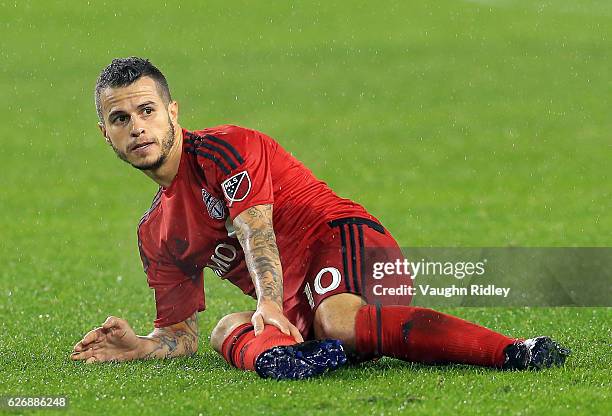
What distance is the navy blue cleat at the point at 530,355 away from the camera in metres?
6.43

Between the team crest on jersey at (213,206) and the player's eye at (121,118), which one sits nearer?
the player's eye at (121,118)

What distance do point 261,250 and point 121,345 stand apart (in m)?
1.21

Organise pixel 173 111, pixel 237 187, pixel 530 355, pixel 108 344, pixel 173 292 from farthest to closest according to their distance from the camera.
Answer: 1. pixel 173 292
2. pixel 108 344
3. pixel 173 111
4. pixel 237 187
5. pixel 530 355

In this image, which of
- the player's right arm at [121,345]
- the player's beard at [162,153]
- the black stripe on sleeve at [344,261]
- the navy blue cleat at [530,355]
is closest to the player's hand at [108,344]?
the player's right arm at [121,345]

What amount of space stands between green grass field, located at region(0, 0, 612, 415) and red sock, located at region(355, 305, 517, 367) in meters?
0.10

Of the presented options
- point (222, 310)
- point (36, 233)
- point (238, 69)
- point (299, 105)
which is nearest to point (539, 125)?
point (299, 105)

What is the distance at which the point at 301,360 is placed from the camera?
246 inches

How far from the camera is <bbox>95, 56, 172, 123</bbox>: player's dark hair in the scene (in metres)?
6.97

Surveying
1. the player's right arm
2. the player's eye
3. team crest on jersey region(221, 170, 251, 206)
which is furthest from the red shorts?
the player's eye

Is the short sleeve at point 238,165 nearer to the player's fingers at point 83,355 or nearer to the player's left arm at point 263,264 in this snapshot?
the player's left arm at point 263,264

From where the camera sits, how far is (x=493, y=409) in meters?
5.65

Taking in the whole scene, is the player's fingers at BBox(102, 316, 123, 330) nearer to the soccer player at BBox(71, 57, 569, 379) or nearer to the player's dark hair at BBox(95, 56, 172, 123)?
the soccer player at BBox(71, 57, 569, 379)

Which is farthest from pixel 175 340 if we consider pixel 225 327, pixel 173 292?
pixel 225 327

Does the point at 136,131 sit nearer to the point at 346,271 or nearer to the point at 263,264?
the point at 263,264
